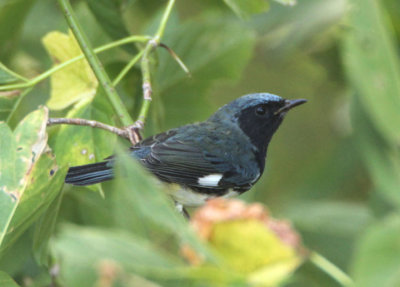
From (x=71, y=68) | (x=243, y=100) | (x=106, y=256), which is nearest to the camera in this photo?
(x=106, y=256)

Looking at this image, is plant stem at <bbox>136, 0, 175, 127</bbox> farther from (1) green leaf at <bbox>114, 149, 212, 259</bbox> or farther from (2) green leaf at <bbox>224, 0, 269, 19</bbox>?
(1) green leaf at <bbox>114, 149, 212, 259</bbox>

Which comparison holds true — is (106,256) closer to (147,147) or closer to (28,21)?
(147,147)

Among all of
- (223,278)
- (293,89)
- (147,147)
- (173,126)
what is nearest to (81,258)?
(223,278)

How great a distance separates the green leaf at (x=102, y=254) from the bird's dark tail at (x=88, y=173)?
1308 mm

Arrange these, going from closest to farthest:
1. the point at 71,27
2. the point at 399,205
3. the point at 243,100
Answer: the point at 399,205, the point at 71,27, the point at 243,100

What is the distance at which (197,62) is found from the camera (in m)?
2.65

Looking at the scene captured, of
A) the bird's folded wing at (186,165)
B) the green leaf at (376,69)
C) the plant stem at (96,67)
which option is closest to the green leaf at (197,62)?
the bird's folded wing at (186,165)

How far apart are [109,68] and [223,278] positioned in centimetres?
160

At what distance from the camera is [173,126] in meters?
2.62

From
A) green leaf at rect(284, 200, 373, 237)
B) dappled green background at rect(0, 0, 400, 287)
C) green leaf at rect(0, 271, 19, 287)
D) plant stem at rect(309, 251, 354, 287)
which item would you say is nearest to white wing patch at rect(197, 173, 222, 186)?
dappled green background at rect(0, 0, 400, 287)

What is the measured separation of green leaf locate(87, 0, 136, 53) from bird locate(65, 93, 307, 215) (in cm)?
41

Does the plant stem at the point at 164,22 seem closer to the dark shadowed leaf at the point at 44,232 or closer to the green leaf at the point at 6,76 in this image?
the green leaf at the point at 6,76

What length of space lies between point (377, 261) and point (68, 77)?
1.54 m

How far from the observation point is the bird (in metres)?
2.58
